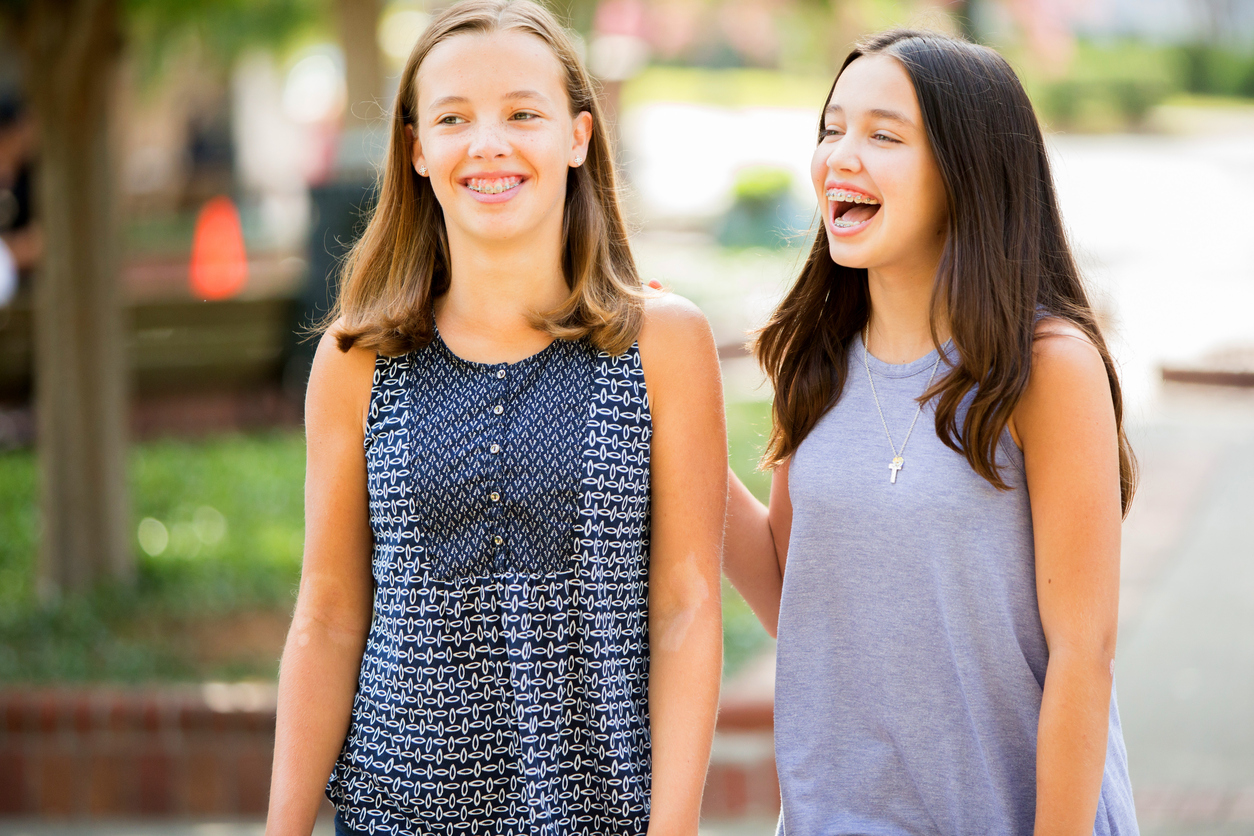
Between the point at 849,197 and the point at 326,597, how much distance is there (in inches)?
38.8

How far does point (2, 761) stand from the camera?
438cm

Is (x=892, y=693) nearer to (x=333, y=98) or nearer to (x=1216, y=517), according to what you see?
(x=1216, y=517)

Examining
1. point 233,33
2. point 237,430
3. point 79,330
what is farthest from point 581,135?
point 233,33

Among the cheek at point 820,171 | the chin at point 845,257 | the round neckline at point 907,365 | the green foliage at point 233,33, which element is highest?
the green foliage at point 233,33

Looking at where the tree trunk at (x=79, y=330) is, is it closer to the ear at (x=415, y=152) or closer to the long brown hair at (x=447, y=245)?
the long brown hair at (x=447, y=245)

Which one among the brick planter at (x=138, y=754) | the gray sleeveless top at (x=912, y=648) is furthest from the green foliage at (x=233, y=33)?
the gray sleeveless top at (x=912, y=648)

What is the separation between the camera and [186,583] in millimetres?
5906

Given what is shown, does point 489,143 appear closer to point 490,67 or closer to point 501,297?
point 490,67

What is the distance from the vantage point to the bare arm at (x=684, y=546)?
199 cm

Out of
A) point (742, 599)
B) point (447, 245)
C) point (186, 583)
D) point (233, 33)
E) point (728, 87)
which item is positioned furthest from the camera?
point (728, 87)

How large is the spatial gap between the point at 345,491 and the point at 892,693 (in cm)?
86

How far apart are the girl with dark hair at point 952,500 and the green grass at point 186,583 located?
2.10 m

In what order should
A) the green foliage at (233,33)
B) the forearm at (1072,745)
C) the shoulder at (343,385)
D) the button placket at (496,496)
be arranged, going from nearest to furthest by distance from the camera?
the forearm at (1072,745)
the button placket at (496,496)
the shoulder at (343,385)
the green foliage at (233,33)

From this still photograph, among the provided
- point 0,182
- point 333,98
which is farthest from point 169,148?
point 0,182
